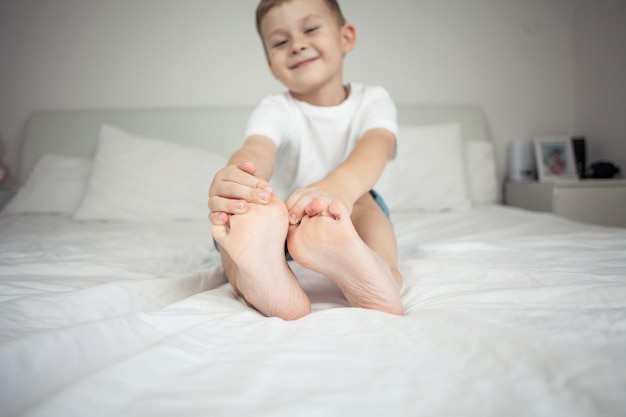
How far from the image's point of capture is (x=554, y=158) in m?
2.25

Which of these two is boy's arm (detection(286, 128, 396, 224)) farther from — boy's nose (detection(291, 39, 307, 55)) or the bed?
boy's nose (detection(291, 39, 307, 55))

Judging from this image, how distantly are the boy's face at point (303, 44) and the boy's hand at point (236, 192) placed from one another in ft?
1.73

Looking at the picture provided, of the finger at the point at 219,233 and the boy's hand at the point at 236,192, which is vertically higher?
the boy's hand at the point at 236,192

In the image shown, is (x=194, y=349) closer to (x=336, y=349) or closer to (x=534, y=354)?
(x=336, y=349)

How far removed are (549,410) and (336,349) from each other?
0.19 m

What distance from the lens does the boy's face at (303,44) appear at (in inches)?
39.0

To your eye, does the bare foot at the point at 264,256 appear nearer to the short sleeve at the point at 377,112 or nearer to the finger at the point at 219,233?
the finger at the point at 219,233

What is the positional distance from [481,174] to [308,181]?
1.30m

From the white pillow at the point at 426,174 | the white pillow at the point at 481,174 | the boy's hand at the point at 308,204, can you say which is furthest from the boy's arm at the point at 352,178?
the white pillow at the point at 481,174

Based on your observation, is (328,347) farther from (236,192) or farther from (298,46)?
(298,46)

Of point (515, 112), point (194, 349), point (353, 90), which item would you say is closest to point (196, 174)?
point (353, 90)

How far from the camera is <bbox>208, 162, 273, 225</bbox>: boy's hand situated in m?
0.56

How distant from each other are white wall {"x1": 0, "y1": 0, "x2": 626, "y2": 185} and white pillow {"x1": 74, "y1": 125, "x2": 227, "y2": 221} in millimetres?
506

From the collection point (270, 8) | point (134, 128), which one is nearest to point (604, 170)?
point (270, 8)
